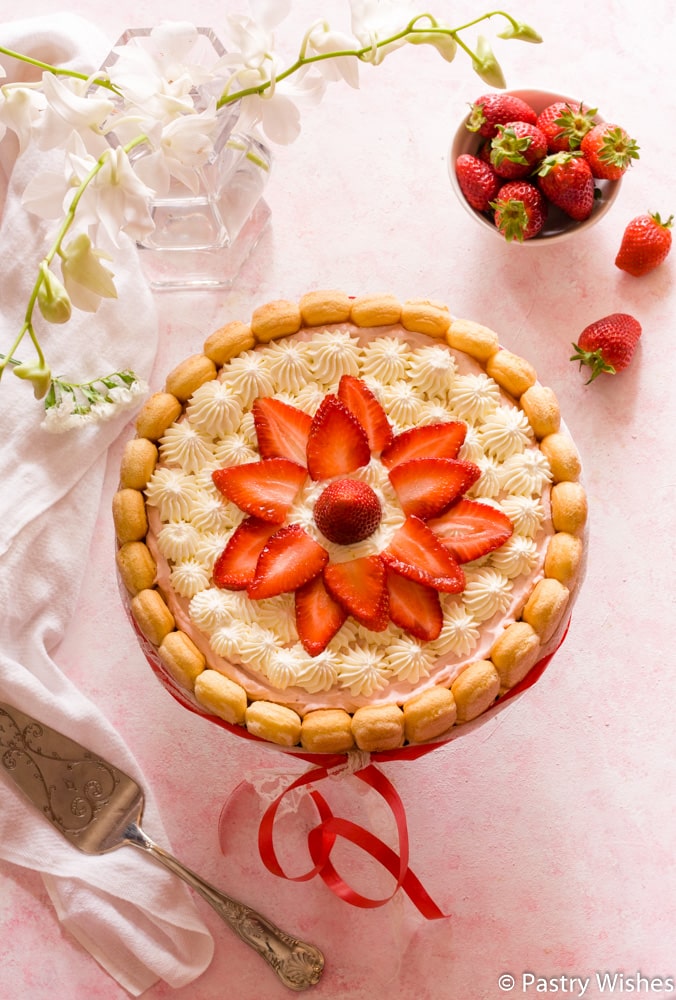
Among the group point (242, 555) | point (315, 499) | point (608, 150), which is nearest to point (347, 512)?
point (315, 499)

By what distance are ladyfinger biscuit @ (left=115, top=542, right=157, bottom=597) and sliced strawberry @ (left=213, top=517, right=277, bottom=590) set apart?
14 centimetres

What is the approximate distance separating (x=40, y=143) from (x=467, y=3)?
1.57 m

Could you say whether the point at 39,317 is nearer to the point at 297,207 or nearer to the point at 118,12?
the point at 297,207

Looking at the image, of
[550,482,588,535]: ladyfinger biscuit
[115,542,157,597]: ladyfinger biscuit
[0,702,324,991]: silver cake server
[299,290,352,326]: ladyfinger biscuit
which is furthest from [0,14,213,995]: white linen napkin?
[550,482,588,535]: ladyfinger biscuit

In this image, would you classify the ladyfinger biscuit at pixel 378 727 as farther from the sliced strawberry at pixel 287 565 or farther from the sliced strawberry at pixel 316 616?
the sliced strawberry at pixel 287 565

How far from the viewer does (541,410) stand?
2283 millimetres

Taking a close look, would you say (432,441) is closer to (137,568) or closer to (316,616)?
(316,616)

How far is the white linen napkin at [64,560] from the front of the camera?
249 centimetres

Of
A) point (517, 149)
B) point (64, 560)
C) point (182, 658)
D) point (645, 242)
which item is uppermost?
point (517, 149)

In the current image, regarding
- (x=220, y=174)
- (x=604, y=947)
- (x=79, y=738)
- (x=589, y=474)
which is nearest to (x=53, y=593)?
(x=79, y=738)

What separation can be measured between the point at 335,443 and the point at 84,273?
0.76m

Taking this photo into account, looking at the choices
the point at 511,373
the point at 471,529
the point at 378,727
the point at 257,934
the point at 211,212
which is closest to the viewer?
the point at 378,727

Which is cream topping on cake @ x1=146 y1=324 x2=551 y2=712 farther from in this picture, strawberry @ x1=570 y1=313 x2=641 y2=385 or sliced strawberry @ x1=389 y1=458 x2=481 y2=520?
strawberry @ x1=570 y1=313 x2=641 y2=385

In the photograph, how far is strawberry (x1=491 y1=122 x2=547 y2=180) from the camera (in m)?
2.54
